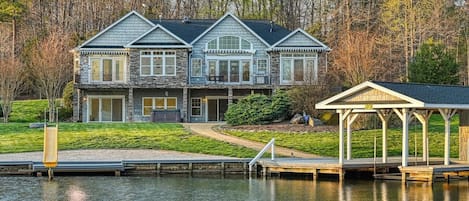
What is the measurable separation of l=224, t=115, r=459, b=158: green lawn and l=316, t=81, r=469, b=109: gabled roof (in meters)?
6.93

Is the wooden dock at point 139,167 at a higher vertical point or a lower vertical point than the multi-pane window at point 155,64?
lower

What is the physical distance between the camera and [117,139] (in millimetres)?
40156

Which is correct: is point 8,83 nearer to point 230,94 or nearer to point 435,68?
point 230,94

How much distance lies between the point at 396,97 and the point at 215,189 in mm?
7522

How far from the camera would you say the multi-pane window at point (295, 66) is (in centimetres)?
5212

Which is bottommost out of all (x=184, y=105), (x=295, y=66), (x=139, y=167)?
(x=139, y=167)

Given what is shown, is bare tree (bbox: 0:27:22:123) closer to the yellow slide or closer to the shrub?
the shrub

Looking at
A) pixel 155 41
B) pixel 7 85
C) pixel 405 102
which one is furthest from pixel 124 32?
pixel 405 102

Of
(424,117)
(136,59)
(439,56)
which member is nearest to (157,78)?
(136,59)

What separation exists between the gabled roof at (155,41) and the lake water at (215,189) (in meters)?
20.7

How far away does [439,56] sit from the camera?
4662 cm

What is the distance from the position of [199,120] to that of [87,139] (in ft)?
45.9

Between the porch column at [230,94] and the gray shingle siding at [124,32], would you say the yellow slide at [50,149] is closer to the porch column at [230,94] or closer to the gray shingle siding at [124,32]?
the porch column at [230,94]

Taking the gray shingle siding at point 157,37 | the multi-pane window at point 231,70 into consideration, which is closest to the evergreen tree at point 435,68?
the multi-pane window at point 231,70
